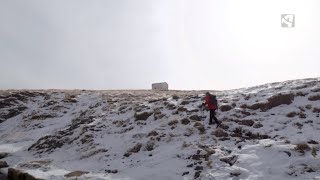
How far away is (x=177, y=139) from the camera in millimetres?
18609

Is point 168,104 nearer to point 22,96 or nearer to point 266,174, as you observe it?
point 266,174

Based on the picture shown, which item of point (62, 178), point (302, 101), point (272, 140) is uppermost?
point (302, 101)

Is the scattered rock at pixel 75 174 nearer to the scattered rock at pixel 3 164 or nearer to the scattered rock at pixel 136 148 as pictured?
the scattered rock at pixel 136 148

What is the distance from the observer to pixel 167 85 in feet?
148

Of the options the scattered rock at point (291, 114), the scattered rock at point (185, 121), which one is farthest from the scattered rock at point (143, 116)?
the scattered rock at point (291, 114)

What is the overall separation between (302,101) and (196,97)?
7211 mm

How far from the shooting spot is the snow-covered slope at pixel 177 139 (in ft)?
49.0

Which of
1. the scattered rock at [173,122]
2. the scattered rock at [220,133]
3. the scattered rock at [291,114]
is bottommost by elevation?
the scattered rock at [220,133]

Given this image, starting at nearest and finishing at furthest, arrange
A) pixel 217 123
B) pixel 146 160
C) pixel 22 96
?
pixel 146 160, pixel 217 123, pixel 22 96

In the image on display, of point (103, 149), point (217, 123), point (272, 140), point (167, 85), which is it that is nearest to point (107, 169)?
point (103, 149)

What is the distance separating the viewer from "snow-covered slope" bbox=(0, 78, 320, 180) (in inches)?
588

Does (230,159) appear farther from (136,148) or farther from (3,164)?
(3,164)

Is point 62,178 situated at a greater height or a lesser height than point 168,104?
lesser

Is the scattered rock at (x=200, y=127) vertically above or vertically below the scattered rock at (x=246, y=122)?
below
